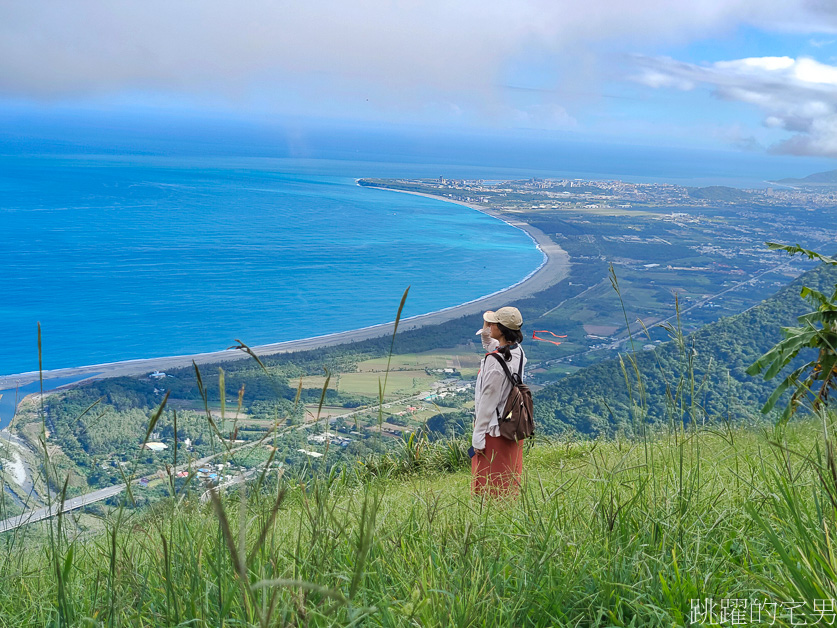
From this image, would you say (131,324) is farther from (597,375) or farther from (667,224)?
(667,224)

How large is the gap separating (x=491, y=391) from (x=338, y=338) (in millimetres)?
37952

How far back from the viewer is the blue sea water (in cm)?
4458

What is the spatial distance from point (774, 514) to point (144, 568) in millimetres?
1797

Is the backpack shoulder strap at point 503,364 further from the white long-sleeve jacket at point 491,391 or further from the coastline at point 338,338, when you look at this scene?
the coastline at point 338,338

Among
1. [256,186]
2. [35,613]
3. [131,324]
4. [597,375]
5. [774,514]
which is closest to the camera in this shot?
[35,613]

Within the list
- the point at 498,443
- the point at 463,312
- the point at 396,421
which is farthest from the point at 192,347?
the point at 498,443

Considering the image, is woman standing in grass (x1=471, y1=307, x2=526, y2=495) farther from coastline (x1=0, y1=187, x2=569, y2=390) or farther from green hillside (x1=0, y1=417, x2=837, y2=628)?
coastline (x1=0, y1=187, x2=569, y2=390)

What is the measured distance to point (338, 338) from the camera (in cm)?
4131

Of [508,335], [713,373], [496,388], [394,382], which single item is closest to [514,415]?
[496,388]

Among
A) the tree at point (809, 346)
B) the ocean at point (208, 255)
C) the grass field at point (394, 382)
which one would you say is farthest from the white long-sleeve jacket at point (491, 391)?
the ocean at point (208, 255)

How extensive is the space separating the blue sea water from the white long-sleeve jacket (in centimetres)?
3054

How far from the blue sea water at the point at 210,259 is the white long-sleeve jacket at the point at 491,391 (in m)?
30.5

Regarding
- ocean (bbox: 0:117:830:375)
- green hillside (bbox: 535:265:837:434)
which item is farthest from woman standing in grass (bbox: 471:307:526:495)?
ocean (bbox: 0:117:830:375)

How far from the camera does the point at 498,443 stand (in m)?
3.87
